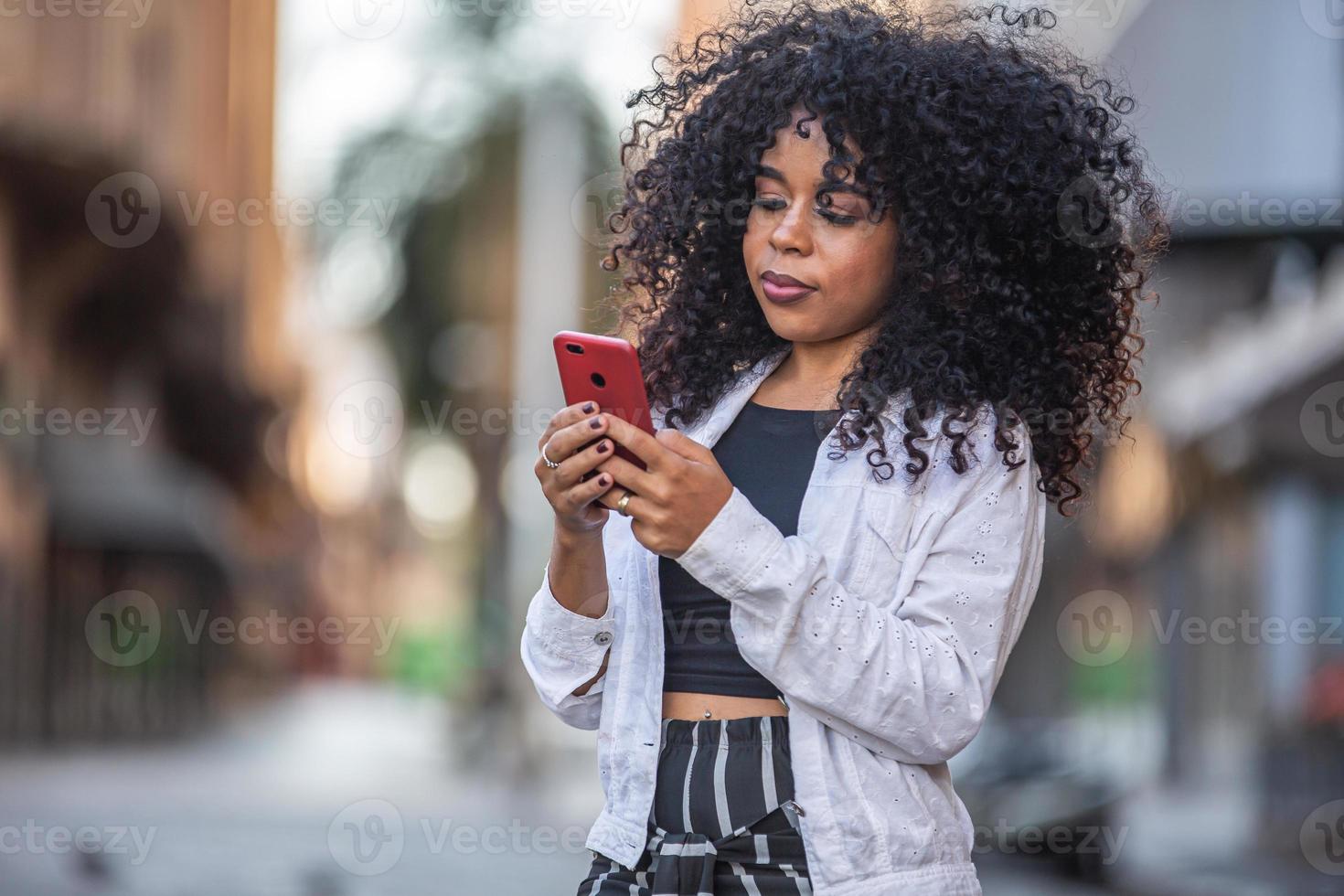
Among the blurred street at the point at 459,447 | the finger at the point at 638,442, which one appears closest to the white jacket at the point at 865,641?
the finger at the point at 638,442

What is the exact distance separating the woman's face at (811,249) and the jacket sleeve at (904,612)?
10.6 inches

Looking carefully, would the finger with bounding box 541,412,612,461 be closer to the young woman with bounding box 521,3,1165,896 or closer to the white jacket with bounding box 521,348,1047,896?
the young woman with bounding box 521,3,1165,896

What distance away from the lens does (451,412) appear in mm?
24438

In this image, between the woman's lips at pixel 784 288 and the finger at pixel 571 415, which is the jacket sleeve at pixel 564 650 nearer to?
the finger at pixel 571 415

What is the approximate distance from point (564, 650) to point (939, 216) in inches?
32.7

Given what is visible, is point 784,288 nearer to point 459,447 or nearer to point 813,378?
point 813,378

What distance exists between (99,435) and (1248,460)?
15020 millimetres

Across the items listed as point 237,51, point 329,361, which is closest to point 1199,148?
point 237,51

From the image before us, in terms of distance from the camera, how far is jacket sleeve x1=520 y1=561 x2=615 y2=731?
8.05ft

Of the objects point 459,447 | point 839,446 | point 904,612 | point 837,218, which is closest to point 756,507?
point 839,446

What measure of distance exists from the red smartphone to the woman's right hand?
0.09 feet

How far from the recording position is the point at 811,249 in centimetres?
240

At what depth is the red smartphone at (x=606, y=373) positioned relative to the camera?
2.21 meters

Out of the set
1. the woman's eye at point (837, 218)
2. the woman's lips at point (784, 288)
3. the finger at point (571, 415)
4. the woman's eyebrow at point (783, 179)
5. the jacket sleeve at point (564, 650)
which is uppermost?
the woman's eyebrow at point (783, 179)
